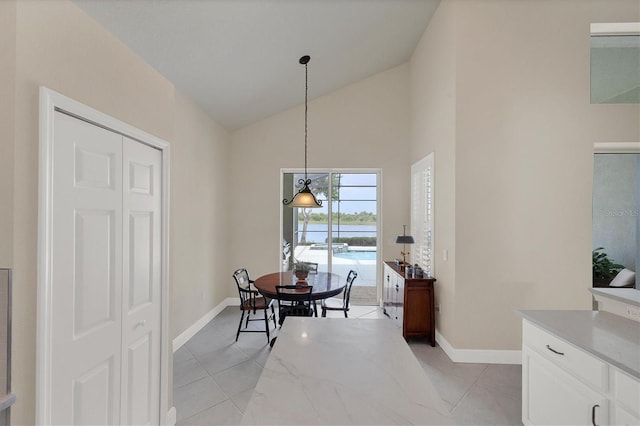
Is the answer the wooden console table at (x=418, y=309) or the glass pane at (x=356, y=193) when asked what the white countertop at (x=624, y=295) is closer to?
the wooden console table at (x=418, y=309)

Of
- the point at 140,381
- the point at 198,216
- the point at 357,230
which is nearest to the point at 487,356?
the point at 357,230

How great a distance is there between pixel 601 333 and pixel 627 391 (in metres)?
0.35

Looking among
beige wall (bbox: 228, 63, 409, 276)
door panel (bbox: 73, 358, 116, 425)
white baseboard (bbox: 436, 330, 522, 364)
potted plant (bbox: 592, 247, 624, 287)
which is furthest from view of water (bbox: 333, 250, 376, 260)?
door panel (bbox: 73, 358, 116, 425)

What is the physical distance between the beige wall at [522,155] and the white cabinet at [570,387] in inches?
50.6

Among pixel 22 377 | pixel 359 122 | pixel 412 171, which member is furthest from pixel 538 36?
pixel 22 377

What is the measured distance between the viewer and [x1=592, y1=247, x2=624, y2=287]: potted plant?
3.29 m

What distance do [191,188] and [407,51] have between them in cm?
386

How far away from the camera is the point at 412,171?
15.8 ft

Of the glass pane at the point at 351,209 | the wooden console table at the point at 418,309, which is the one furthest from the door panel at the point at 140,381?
the glass pane at the point at 351,209

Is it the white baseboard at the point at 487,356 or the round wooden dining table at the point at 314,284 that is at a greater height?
the round wooden dining table at the point at 314,284

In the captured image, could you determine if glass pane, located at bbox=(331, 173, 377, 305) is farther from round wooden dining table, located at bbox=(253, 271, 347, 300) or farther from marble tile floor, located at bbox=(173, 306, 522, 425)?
marble tile floor, located at bbox=(173, 306, 522, 425)

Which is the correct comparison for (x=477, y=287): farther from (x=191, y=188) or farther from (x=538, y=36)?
(x=191, y=188)

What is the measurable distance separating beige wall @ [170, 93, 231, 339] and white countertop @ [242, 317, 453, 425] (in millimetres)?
2227

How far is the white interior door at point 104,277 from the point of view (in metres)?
1.30
